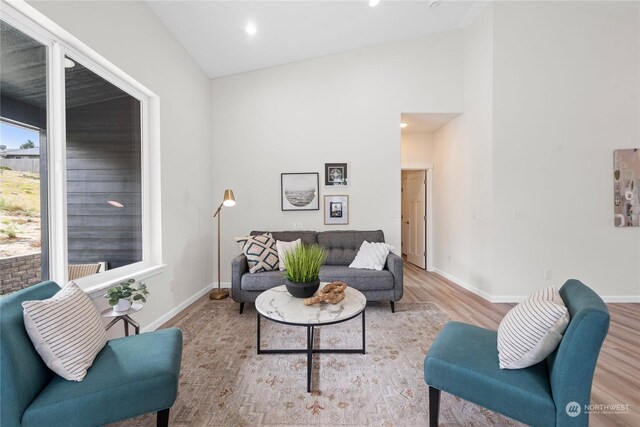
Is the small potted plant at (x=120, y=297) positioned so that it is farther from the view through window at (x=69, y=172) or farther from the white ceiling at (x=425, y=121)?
the white ceiling at (x=425, y=121)

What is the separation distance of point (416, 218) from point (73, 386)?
212 inches

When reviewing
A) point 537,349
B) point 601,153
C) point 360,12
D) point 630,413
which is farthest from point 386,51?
point 630,413

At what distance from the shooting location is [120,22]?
2201 millimetres

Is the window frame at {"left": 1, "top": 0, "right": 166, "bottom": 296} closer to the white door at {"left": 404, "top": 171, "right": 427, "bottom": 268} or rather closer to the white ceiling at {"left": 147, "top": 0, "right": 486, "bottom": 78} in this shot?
the white ceiling at {"left": 147, "top": 0, "right": 486, "bottom": 78}

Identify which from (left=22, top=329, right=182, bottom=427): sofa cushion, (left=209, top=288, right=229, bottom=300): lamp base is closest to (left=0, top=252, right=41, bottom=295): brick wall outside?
(left=22, top=329, right=182, bottom=427): sofa cushion

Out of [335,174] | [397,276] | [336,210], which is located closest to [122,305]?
[397,276]

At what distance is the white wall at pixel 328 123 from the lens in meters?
3.92

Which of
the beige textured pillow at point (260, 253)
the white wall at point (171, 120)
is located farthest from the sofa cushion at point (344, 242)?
the white wall at point (171, 120)

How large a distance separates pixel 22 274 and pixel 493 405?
277cm

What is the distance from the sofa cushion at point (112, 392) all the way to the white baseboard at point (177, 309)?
1318 mm

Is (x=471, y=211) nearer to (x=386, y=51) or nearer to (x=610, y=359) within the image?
(x=610, y=359)

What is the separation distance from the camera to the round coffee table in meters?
1.73

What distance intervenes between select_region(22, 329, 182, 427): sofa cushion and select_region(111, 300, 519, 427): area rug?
0.42m

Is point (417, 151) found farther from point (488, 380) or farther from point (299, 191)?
point (488, 380)
